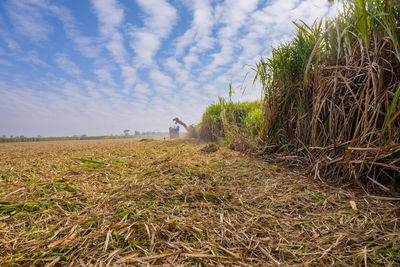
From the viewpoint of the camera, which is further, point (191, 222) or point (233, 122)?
point (233, 122)

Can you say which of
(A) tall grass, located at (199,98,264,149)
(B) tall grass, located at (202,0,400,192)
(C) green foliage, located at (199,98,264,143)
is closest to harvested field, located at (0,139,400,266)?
(B) tall grass, located at (202,0,400,192)

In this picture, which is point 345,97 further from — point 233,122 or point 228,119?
point 228,119

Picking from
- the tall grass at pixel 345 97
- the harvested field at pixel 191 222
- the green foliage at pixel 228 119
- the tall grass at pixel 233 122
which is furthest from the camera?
the green foliage at pixel 228 119

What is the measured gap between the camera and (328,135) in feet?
6.34

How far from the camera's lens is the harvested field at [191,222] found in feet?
3.04

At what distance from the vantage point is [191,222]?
1.16 meters

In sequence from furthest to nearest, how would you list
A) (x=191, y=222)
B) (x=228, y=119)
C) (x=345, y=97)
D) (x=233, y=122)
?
(x=228, y=119) → (x=233, y=122) → (x=345, y=97) → (x=191, y=222)

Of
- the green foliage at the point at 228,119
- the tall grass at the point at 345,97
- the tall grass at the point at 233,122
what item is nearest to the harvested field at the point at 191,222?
the tall grass at the point at 345,97

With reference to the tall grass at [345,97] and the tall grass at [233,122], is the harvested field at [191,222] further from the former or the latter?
the tall grass at [233,122]

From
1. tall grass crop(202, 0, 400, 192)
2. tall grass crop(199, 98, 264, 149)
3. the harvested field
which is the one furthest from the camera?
tall grass crop(199, 98, 264, 149)

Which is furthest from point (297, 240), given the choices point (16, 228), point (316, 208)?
point (16, 228)

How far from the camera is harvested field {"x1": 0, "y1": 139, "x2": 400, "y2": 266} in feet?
3.04

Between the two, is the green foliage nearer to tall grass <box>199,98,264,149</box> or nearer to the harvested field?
tall grass <box>199,98,264,149</box>


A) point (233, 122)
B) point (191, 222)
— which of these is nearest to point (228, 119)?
point (233, 122)
